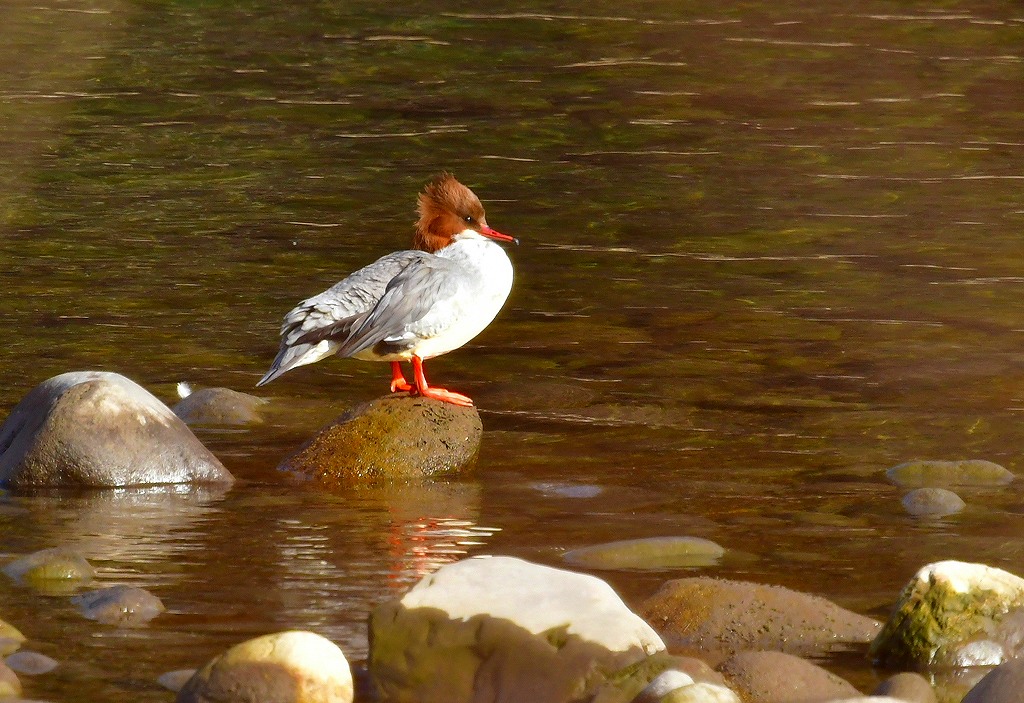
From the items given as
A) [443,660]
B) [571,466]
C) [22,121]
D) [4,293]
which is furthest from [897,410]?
[22,121]

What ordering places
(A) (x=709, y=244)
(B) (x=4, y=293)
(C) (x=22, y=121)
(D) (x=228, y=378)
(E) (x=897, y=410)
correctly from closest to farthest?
(E) (x=897, y=410) < (D) (x=228, y=378) < (B) (x=4, y=293) < (A) (x=709, y=244) < (C) (x=22, y=121)

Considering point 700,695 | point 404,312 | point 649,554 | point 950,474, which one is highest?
point 404,312

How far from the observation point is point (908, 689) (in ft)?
15.1

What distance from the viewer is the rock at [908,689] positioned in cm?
457

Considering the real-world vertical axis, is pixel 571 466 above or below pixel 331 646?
below

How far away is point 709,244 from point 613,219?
1.00 metres

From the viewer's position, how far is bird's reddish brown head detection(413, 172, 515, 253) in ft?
24.7

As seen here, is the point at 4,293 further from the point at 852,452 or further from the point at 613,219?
the point at 852,452

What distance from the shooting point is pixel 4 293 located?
10.5m

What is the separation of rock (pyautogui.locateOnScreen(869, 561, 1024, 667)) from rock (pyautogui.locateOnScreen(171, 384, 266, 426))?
3895mm

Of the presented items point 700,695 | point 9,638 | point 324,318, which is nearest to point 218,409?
point 324,318

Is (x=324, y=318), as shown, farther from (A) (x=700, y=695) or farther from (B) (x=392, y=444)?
(A) (x=700, y=695)

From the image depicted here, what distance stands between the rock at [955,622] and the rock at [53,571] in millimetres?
2550

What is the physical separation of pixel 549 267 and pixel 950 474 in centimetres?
474
